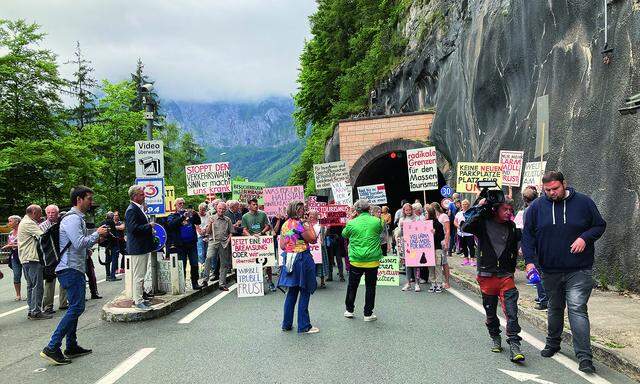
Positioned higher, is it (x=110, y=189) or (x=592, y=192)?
(x=110, y=189)

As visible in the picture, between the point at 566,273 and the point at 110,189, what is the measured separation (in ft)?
146

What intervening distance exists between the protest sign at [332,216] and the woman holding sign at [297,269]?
5.84 meters

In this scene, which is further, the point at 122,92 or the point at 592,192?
the point at 122,92

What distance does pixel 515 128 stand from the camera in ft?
58.6

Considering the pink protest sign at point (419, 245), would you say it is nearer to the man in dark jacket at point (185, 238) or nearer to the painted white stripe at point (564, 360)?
the painted white stripe at point (564, 360)

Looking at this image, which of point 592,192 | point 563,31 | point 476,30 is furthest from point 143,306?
point 476,30

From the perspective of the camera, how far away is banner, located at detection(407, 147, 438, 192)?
18.4m

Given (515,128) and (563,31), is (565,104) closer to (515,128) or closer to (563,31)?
(563,31)

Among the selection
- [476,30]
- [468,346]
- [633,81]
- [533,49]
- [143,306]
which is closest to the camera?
[468,346]

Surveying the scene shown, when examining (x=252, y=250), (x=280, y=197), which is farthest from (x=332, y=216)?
(x=280, y=197)

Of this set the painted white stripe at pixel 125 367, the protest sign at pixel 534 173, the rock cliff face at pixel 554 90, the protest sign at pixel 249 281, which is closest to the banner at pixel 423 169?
the rock cliff face at pixel 554 90

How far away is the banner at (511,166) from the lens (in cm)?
1552

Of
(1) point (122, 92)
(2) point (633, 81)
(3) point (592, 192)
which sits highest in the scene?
(1) point (122, 92)

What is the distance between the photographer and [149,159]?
37.1 feet
